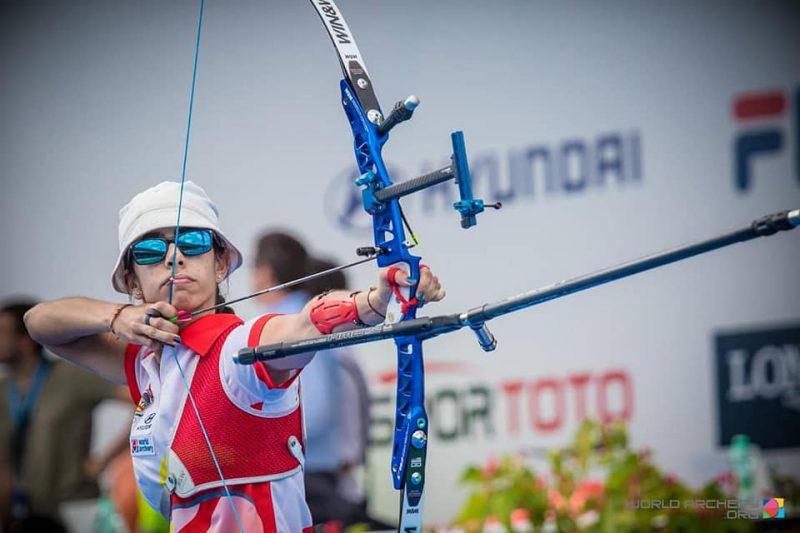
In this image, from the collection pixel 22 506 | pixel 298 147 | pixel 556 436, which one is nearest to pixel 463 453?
pixel 556 436

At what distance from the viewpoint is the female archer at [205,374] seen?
→ 209 centimetres

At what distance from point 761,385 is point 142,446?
2446 mm

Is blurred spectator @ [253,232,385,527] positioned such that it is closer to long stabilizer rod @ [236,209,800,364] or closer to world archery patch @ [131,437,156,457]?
world archery patch @ [131,437,156,457]

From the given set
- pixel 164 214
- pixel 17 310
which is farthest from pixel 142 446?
pixel 17 310

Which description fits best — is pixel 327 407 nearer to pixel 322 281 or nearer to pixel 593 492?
pixel 322 281

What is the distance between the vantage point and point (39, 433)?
5418mm

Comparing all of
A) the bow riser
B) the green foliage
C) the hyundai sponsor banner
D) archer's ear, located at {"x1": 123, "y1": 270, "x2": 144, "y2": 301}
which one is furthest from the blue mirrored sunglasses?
the hyundai sponsor banner

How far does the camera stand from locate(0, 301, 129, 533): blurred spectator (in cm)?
535

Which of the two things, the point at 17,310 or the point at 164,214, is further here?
the point at 17,310

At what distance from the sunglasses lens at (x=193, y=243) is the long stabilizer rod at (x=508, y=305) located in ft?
1.03

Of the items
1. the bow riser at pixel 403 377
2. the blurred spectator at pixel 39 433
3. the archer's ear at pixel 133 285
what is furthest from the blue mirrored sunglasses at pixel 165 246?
the blurred spectator at pixel 39 433

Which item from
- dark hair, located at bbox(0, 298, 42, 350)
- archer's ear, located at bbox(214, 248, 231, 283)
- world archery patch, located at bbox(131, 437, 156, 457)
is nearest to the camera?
world archery patch, located at bbox(131, 437, 156, 457)

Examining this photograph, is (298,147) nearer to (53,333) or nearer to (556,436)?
(556,436)

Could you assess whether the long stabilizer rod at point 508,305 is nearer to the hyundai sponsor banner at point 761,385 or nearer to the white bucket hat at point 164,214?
the white bucket hat at point 164,214
